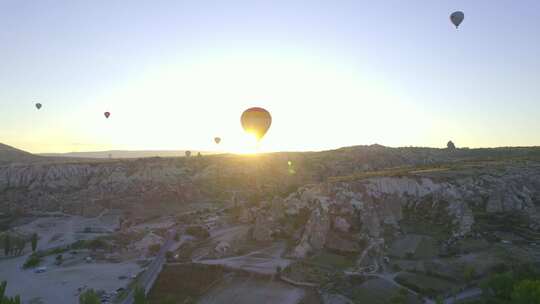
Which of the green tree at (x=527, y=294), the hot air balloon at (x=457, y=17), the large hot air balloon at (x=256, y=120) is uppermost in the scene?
the hot air balloon at (x=457, y=17)

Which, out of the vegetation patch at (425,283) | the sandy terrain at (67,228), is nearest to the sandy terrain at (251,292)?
the vegetation patch at (425,283)

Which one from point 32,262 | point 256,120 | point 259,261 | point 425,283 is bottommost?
point 32,262

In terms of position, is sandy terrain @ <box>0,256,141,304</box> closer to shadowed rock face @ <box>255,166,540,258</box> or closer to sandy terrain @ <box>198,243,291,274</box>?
sandy terrain @ <box>198,243,291,274</box>

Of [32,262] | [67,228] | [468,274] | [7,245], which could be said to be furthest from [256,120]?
[67,228]

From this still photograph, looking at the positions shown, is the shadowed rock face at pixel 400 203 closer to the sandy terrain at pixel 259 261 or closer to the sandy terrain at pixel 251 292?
the sandy terrain at pixel 259 261

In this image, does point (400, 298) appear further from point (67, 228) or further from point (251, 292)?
point (67, 228)
